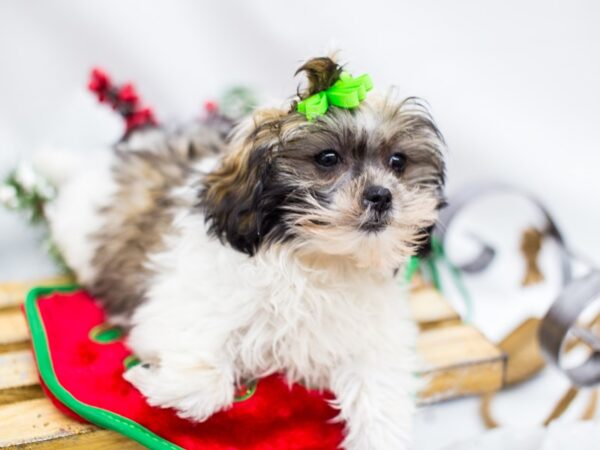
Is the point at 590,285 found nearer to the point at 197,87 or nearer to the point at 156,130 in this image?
the point at 156,130

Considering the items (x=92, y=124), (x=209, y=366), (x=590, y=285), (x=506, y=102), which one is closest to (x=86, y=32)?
(x=92, y=124)

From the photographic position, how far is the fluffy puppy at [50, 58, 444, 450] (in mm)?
2201

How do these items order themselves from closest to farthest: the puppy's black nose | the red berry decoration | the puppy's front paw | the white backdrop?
the puppy's black nose, the puppy's front paw, the red berry decoration, the white backdrop

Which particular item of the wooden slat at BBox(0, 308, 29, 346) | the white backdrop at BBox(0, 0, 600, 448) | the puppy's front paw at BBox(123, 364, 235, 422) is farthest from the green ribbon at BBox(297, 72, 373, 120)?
the white backdrop at BBox(0, 0, 600, 448)

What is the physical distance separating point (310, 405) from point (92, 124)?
204 centimetres

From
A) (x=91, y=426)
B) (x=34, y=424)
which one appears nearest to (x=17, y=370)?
(x=34, y=424)

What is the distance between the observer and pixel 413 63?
425 cm

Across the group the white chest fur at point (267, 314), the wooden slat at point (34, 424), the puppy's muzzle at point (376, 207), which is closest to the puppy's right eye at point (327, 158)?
the puppy's muzzle at point (376, 207)

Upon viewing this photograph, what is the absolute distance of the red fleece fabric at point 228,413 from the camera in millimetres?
2426

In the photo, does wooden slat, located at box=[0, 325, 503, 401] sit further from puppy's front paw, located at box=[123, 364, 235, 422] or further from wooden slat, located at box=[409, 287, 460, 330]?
puppy's front paw, located at box=[123, 364, 235, 422]

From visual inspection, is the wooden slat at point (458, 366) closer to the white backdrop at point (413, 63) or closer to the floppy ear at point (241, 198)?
the floppy ear at point (241, 198)

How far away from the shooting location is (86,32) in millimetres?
4332

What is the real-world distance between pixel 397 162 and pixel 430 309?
4.03 feet

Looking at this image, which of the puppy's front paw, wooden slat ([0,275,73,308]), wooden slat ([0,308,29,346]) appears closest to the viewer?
the puppy's front paw
